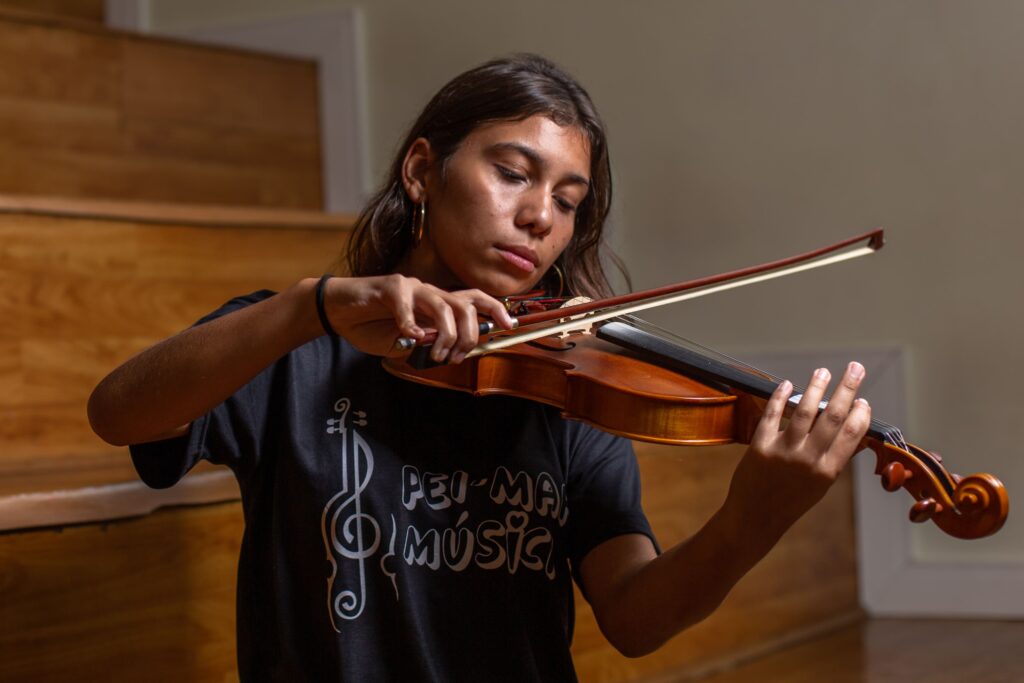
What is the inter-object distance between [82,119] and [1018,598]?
153 centimetres

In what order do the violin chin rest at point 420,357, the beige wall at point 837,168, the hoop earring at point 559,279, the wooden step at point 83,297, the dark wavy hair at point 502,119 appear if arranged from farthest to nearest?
the beige wall at point 837,168, the wooden step at point 83,297, the hoop earring at point 559,279, the dark wavy hair at point 502,119, the violin chin rest at point 420,357

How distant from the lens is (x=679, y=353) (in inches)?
38.4

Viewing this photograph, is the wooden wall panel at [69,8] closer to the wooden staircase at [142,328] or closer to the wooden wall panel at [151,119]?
the wooden staircase at [142,328]

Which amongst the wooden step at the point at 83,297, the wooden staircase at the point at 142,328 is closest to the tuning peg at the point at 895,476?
the wooden staircase at the point at 142,328

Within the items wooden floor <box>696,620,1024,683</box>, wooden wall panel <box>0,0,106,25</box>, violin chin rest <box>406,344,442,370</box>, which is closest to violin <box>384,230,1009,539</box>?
violin chin rest <box>406,344,442,370</box>

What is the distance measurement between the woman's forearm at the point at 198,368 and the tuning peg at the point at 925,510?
390mm

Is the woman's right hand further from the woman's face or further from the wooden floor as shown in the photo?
the wooden floor

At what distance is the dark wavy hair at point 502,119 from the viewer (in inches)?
41.3

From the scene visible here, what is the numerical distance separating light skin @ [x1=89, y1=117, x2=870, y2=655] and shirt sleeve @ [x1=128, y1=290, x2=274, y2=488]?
0.02 meters

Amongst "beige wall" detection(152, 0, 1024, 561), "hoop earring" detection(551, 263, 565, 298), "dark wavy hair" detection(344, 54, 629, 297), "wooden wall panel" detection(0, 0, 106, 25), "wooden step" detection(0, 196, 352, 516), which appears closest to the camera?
"dark wavy hair" detection(344, 54, 629, 297)

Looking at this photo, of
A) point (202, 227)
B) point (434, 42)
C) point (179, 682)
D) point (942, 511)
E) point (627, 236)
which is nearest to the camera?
point (942, 511)

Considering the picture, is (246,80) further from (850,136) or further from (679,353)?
(679,353)

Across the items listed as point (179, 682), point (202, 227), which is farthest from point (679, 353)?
point (202, 227)

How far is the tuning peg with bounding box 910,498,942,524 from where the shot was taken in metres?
0.79
